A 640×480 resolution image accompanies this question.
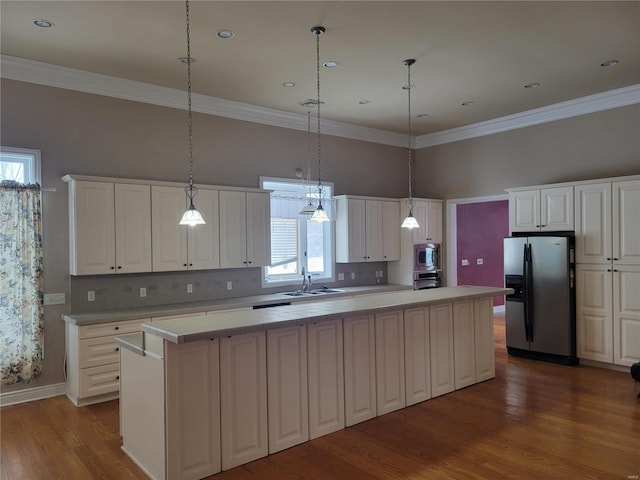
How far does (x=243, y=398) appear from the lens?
3.20 meters

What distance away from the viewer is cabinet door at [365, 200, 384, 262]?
6816 mm

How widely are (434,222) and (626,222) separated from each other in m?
2.75

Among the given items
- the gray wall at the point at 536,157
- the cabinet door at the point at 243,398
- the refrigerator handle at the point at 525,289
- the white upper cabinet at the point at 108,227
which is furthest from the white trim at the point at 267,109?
the cabinet door at the point at 243,398

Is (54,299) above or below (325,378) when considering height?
above

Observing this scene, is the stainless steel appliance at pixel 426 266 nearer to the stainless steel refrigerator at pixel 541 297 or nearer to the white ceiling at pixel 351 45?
the stainless steel refrigerator at pixel 541 297

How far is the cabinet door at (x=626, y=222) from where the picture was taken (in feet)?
16.6

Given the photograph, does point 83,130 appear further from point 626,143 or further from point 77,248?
point 626,143

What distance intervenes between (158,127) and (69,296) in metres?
2.04

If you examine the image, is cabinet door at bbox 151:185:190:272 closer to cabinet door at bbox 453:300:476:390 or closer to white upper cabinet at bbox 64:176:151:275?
white upper cabinet at bbox 64:176:151:275

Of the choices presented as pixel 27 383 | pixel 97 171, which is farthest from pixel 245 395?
pixel 97 171

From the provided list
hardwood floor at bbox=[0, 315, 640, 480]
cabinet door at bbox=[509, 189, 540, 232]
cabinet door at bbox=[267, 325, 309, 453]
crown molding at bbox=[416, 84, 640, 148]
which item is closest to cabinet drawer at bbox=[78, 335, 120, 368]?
hardwood floor at bbox=[0, 315, 640, 480]

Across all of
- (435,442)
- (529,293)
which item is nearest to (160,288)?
(435,442)

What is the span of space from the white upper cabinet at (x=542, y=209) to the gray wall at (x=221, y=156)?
1.75ft

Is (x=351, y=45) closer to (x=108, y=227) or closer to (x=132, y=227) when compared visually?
(x=132, y=227)
